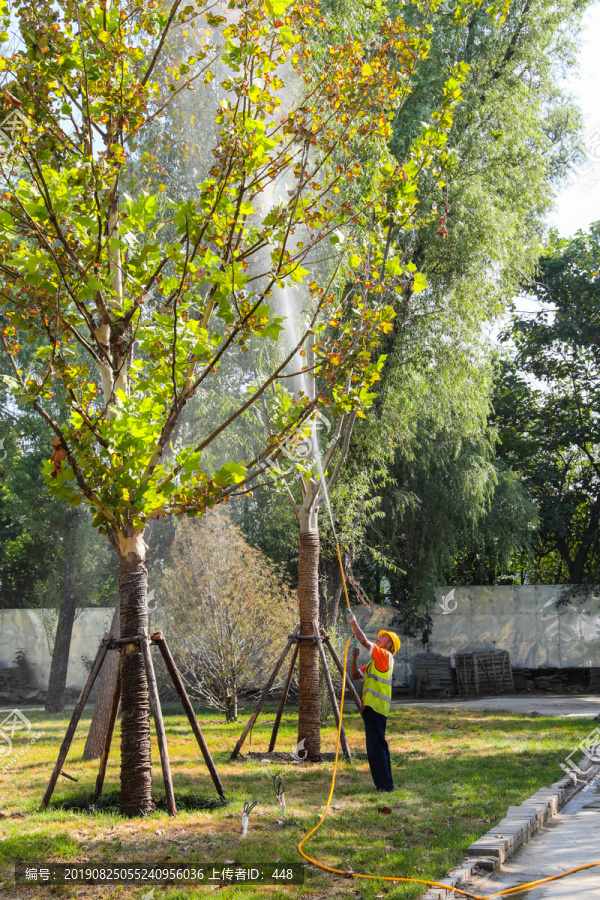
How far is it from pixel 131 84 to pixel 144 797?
17.8 feet

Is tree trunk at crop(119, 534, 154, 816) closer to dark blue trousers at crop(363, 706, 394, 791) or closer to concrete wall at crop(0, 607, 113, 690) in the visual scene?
dark blue trousers at crop(363, 706, 394, 791)

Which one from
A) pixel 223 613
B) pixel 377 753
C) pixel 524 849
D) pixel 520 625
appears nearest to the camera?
pixel 524 849

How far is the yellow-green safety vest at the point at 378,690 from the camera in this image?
23.3ft

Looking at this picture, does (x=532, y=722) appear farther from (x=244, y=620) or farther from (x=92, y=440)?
(x=92, y=440)

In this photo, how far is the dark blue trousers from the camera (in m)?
7.06

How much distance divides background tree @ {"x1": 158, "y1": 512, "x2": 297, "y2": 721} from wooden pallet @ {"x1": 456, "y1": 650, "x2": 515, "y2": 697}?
290 inches

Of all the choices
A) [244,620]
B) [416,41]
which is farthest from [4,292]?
[244,620]

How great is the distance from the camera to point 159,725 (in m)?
5.84

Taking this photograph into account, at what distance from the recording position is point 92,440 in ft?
18.5

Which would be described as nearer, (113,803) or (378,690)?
(113,803)

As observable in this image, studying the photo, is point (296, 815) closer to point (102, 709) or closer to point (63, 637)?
point (102, 709)

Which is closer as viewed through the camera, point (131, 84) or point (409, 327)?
point (131, 84)

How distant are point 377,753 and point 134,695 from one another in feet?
8.03

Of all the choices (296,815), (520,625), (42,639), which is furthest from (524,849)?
(42,639)
